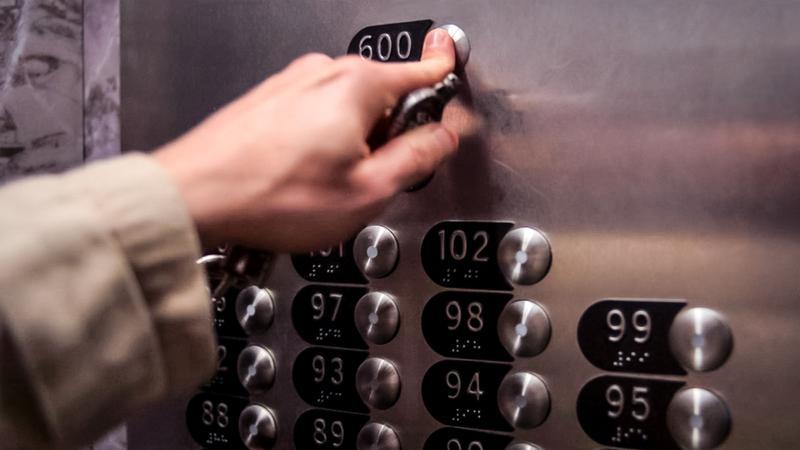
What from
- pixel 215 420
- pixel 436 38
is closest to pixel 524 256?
pixel 436 38

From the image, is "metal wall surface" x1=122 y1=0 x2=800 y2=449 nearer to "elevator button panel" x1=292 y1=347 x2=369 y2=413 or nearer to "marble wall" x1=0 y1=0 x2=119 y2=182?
"elevator button panel" x1=292 y1=347 x2=369 y2=413

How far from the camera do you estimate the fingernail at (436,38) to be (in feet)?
1.57

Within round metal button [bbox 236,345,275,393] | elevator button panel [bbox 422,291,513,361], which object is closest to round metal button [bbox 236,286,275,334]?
round metal button [bbox 236,345,275,393]

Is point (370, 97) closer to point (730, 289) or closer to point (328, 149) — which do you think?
point (328, 149)

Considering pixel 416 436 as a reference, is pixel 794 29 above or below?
above

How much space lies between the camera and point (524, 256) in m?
0.46

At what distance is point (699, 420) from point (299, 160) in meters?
0.24

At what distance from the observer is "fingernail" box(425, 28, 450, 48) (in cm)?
48

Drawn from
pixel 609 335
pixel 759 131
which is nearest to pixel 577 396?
pixel 609 335

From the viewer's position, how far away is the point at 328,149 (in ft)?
1.26

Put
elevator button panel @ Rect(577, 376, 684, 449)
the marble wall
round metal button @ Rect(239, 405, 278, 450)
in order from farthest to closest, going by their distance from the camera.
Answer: the marble wall < round metal button @ Rect(239, 405, 278, 450) < elevator button panel @ Rect(577, 376, 684, 449)

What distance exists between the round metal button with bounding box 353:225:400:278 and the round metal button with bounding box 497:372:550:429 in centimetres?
10

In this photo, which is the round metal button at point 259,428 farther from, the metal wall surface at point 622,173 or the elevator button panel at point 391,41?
the elevator button panel at point 391,41

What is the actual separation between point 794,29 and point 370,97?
21 centimetres
